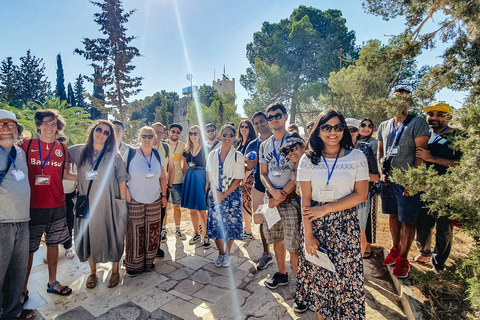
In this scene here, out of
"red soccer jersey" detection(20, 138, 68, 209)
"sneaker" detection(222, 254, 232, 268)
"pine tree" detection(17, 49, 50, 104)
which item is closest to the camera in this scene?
"red soccer jersey" detection(20, 138, 68, 209)

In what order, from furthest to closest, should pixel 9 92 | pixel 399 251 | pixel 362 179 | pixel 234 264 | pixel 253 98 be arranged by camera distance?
pixel 9 92
pixel 253 98
pixel 234 264
pixel 399 251
pixel 362 179

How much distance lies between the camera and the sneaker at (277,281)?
8.60 feet

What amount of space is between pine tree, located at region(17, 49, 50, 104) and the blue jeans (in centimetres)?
3447

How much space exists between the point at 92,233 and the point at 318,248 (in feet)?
8.10

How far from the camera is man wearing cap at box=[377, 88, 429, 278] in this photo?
2580 millimetres

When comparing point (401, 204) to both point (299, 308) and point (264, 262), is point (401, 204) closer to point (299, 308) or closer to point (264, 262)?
point (299, 308)

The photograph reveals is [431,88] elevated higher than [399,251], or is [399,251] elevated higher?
[431,88]

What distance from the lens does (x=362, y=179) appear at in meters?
1.77

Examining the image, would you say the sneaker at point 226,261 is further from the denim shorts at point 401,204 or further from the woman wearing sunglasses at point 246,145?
the denim shorts at point 401,204

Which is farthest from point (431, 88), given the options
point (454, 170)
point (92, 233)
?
point (92, 233)

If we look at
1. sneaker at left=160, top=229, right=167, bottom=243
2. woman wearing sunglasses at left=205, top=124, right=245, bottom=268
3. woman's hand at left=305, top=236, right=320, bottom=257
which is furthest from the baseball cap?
sneaker at left=160, top=229, right=167, bottom=243

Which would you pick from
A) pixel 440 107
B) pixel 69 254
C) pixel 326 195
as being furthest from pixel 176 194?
pixel 440 107

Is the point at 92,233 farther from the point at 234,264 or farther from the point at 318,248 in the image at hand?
the point at 318,248

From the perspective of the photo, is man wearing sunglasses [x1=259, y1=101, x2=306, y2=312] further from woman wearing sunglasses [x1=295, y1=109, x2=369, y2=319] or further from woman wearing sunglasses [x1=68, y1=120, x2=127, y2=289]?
woman wearing sunglasses [x1=68, y1=120, x2=127, y2=289]
